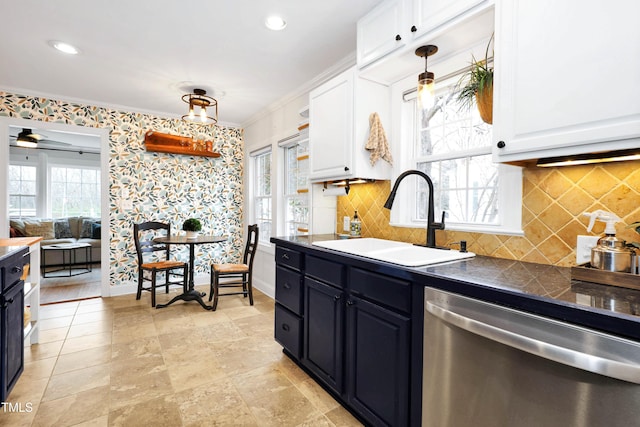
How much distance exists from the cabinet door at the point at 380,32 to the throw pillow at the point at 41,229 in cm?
679

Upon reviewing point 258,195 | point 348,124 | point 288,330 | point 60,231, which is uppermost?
point 348,124

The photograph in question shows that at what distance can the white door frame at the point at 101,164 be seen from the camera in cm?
354

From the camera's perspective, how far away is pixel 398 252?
1.88 metres

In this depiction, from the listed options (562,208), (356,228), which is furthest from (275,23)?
(562,208)

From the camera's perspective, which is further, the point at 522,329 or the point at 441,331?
the point at 441,331

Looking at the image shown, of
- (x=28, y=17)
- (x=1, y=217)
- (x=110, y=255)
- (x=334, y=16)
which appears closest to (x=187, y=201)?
(x=110, y=255)

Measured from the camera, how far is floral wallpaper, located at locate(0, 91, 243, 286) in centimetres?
395

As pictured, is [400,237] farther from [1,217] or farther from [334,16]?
[1,217]

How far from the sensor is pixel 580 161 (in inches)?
50.6

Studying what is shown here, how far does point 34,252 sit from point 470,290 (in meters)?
3.28

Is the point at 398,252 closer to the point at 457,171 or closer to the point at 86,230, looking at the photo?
the point at 457,171

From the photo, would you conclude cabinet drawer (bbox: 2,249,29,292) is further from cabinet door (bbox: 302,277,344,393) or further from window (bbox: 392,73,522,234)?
window (bbox: 392,73,522,234)

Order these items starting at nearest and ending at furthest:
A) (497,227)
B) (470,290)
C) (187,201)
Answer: (470,290), (497,227), (187,201)

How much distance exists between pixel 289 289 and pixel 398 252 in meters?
0.90
